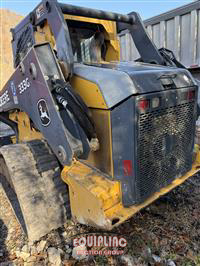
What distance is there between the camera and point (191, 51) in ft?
15.0

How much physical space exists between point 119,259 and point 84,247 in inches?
12.2

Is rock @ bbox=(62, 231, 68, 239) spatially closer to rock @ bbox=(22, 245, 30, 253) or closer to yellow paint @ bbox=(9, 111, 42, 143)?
rock @ bbox=(22, 245, 30, 253)

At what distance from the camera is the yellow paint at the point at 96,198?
59.9 inches

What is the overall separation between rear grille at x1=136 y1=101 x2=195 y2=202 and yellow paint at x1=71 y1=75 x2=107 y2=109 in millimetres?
321

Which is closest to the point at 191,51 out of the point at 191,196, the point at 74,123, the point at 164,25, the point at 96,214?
the point at 164,25

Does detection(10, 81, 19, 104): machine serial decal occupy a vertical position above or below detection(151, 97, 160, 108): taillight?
above

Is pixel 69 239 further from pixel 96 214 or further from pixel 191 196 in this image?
pixel 191 196

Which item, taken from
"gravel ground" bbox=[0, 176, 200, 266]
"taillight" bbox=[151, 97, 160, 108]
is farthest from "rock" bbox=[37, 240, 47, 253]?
"taillight" bbox=[151, 97, 160, 108]

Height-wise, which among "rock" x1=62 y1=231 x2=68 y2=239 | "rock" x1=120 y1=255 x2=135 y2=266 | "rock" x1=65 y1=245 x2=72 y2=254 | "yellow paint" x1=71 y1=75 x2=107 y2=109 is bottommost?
"rock" x1=120 y1=255 x2=135 y2=266

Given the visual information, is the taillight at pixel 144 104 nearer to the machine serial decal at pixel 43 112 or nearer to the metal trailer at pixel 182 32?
the machine serial decal at pixel 43 112

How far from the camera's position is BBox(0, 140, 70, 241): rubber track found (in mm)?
1816

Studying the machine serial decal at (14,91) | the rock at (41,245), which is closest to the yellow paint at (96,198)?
the rock at (41,245)

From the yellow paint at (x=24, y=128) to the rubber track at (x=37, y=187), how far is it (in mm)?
310

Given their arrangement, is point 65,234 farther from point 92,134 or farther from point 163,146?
point 163,146
